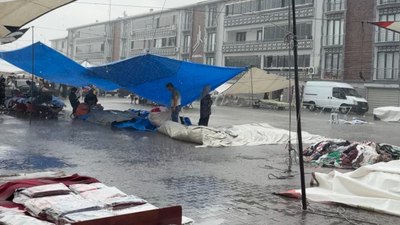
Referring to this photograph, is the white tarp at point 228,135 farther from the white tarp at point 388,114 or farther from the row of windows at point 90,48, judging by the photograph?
the row of windows at point 90,48

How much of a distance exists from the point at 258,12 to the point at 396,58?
16049 mm

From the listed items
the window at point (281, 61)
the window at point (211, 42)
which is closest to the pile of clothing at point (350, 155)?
the window at point (281, 61)

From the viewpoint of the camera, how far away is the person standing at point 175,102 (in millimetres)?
15473

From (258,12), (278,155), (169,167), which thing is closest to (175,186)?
(169,167)

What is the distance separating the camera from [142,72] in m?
15.3

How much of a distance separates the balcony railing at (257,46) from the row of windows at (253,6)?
139 inches

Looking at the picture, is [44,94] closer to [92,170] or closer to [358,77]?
[92,170]

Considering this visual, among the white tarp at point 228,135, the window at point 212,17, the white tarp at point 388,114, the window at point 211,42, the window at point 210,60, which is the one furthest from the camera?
the window at point 211,42

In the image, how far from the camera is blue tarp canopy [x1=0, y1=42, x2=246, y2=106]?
14508 mm

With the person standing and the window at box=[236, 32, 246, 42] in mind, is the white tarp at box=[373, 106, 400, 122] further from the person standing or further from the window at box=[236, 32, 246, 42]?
the window at box=[236, 32, 246, 42]

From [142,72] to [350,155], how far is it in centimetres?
788

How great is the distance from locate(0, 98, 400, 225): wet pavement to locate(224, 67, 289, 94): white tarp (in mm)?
14298

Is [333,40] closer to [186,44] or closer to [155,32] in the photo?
[186,44]

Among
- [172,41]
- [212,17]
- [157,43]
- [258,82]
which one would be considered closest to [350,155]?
[258,82]
